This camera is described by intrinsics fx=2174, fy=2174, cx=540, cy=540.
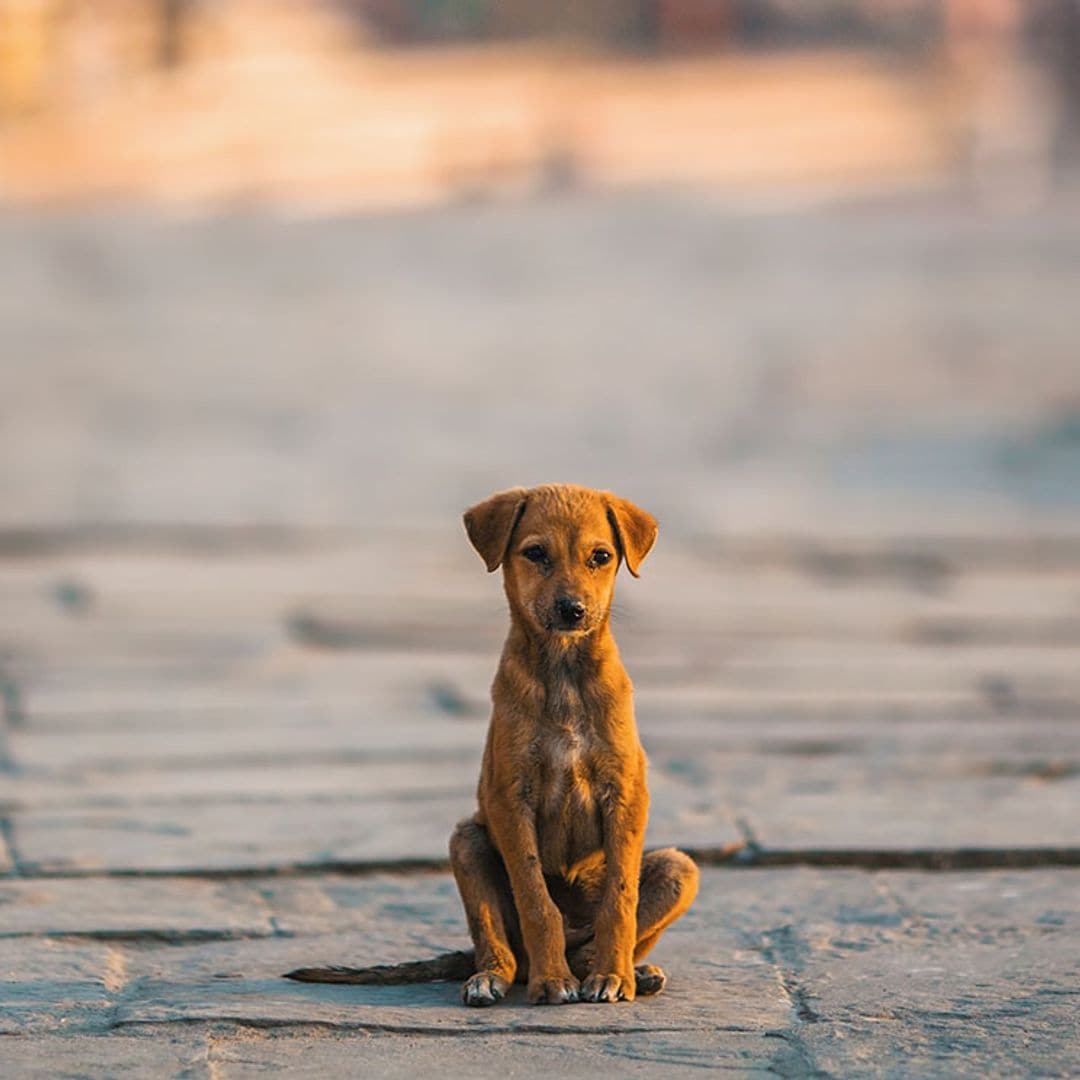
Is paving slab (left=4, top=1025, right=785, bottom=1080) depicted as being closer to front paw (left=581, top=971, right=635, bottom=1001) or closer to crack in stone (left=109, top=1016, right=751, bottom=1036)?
crack in stone (left=109, top=1016, right=751, bottom=1036)

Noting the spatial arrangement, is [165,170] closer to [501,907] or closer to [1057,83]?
[1057,83]

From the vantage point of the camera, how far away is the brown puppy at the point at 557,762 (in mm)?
3648

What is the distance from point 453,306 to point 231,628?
12602mm

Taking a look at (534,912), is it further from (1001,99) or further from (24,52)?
(1001,99)

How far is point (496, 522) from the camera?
12.2 ft

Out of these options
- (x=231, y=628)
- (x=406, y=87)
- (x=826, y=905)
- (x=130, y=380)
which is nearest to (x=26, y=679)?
(x=231, y=628)

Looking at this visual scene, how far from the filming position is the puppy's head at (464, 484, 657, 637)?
142 inches

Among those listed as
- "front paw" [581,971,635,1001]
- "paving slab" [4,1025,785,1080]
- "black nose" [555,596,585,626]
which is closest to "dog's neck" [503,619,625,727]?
"black nose" [555,596,585,626]

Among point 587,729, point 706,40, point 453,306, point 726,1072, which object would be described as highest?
point 706,40

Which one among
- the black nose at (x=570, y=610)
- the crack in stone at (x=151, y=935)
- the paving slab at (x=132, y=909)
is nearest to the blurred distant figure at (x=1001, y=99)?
the paving slab at (x=132, y=909)

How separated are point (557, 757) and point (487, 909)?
0.31m

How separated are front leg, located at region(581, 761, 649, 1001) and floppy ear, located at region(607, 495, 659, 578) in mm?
375

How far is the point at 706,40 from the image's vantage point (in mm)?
41719

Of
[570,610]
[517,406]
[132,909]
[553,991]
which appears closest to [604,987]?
[553,991]
